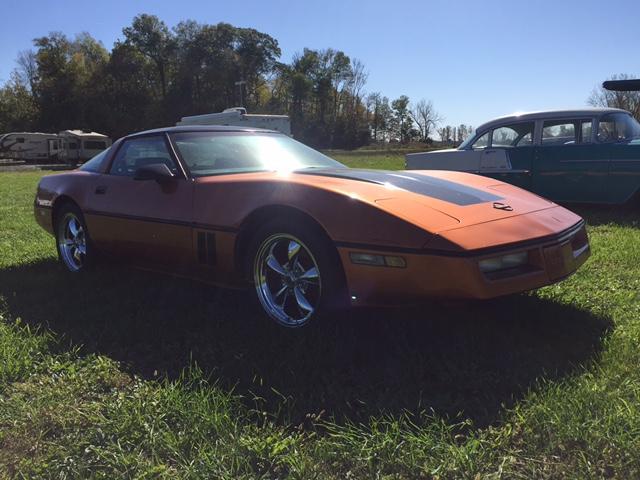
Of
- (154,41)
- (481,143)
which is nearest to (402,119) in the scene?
(154,41)

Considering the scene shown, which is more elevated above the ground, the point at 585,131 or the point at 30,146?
→ the point at 30,146

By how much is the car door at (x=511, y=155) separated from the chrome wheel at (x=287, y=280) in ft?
18.4

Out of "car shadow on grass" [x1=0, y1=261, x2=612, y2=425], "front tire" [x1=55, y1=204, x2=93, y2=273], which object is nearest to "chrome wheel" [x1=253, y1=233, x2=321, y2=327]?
"car shadow on grass" [x1=0, y1=261, x2=612, y2=425]

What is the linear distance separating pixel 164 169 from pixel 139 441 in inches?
75.0

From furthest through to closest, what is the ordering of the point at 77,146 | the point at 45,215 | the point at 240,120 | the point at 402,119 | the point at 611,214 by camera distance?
1. the point at 402,119
2. the point at 77,146
3. the point at 240,120
4. the point at 611,214
5. the point at 45,215

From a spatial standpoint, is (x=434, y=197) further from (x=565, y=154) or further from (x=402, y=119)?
(x=402, y=119)

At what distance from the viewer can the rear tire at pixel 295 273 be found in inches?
107

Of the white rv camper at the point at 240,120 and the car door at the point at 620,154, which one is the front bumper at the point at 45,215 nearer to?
the car door at the point at 620,154

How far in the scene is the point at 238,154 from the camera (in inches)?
150

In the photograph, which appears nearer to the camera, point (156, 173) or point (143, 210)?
point (156, 173)

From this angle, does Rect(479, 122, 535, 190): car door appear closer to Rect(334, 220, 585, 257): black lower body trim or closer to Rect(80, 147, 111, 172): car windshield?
Rect(334, 220, 585, 257): black lower body trim

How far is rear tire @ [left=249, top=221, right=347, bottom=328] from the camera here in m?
2.72

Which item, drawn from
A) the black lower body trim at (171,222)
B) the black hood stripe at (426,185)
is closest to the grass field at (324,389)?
the black lower body trim at (171,222)

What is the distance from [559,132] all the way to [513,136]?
2.04ft
